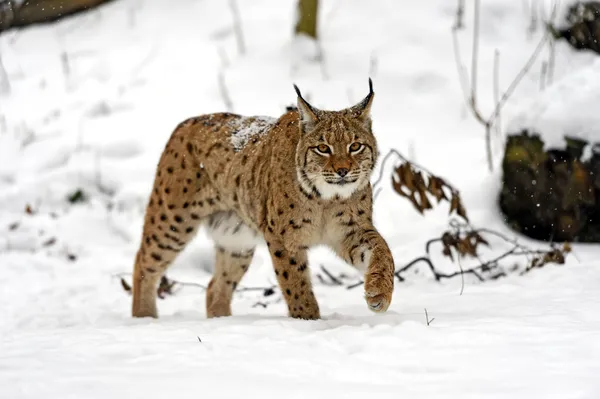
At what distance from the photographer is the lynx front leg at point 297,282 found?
509 centimetres

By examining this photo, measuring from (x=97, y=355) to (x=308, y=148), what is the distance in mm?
1844

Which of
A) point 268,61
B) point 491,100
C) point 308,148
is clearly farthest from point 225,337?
point 268,61

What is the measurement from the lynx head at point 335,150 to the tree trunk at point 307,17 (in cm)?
632

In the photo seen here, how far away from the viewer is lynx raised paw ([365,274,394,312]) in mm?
4465

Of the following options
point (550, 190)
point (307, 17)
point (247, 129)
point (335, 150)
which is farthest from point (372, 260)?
point (307, 17)

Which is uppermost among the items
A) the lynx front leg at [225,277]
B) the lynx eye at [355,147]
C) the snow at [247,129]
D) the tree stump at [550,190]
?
the lynx eye at [355,147]

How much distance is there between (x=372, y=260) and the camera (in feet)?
15.7

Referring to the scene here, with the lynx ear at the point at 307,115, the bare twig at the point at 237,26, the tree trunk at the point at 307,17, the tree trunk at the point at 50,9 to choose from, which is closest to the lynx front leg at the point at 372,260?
the lynx ear at the point at 307,115

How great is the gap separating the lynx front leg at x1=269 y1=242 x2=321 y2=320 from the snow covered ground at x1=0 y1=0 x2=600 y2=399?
0.59 feet

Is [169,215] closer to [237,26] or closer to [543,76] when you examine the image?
[543,76]

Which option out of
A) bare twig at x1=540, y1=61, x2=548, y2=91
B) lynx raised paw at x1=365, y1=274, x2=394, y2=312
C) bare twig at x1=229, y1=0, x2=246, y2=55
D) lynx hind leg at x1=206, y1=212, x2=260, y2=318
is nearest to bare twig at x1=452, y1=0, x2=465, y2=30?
bare twig at x1=540, y1=61, x2=548, y2=91

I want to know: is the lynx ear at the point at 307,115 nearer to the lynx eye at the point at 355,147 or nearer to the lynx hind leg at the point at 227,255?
the lynx eye at the point at 355,147

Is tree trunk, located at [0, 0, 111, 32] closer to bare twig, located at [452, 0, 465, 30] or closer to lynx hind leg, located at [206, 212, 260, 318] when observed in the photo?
bare twig, located at [452, 0, 465, 30]

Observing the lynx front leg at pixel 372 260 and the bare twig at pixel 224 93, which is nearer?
the lynx front leg at pixel 372 260
